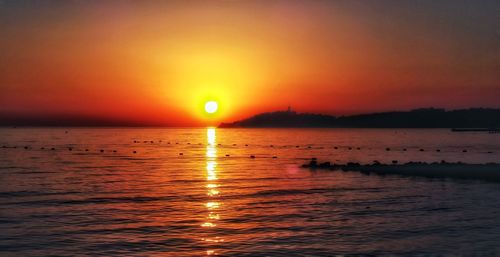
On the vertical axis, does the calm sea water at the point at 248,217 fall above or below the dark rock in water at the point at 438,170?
above

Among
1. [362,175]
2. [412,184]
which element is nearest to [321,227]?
[412,184]

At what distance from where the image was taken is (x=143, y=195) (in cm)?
3800

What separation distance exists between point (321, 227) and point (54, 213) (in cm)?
1606

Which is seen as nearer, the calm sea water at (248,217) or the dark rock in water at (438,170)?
the calm sea water at (248,217)

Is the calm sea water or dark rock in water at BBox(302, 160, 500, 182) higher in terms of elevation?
the calm sea water

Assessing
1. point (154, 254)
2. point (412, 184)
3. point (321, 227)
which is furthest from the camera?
point (412, 184)

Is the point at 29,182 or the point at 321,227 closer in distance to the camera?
the point at 321,227

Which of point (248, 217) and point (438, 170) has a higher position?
point (248, 217)

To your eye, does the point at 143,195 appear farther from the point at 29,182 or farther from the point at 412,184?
the point at 412,184

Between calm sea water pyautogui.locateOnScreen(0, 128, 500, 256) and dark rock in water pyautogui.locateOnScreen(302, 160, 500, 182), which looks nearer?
calm sea water pyautogui.locateOnScreen(0, 128, 500, 256)

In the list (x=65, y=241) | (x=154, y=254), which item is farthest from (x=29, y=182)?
(x=154, y=254)

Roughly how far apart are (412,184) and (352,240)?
26017 millimetres

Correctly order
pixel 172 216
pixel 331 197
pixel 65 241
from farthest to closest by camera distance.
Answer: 1. pixel 331 197
2. pixel 172 216
3. pixel 65 241

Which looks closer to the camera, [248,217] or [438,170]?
[248,217]
